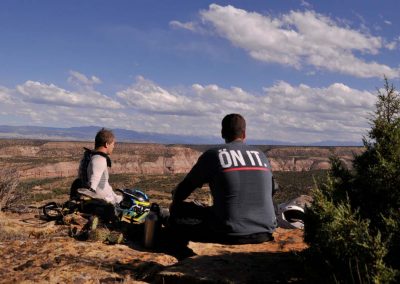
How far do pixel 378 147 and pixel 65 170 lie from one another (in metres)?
101

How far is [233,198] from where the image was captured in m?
5.80

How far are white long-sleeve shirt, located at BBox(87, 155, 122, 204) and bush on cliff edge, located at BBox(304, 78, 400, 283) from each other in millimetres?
4204

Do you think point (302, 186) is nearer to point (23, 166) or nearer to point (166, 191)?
point (166, 191)

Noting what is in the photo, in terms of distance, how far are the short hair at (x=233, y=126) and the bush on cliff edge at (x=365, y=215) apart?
1.29 m

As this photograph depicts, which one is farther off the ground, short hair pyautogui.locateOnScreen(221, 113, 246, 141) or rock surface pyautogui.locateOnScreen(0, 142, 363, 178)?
short hair pyautogui.locateOnScreen(221, 113, 246, 141)

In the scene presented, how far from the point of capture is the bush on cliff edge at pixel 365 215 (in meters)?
4.07

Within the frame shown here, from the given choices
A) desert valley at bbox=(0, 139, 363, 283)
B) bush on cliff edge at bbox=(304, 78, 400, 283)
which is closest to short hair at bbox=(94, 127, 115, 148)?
desert valley at bbox=(0, 139, 363, 283)

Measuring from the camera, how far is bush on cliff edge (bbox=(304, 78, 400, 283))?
4.07 metres

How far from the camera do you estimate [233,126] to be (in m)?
6.10

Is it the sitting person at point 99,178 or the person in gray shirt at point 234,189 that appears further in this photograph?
the sitting person at point 99,178

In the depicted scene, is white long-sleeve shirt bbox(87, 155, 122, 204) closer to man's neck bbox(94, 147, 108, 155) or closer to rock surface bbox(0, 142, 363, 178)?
man's neck bbox(94, 147, 108, 155)

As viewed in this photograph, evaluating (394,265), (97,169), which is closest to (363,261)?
(394,265)

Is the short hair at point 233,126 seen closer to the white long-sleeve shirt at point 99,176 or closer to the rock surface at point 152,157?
the white long-sleeve shirt at point 99,176

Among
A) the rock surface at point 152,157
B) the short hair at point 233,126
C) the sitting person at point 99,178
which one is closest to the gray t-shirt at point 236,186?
the short hair at point 233,126
